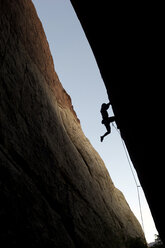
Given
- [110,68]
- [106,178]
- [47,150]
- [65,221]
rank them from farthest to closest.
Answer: [106,178] → [47,150] → [65,221] → [110,68]

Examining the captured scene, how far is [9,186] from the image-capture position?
4.45 m

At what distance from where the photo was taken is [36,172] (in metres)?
5.79

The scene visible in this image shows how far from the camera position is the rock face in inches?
180

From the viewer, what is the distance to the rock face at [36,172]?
15.0ft

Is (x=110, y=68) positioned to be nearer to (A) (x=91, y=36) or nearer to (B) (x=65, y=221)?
(A) (x=91, y=36)

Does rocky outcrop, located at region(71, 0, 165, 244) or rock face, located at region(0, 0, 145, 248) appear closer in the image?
rocky outcrop, located at region(71, 0, 165, 244)

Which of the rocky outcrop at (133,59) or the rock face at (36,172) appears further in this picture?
the rock face at (36,172)

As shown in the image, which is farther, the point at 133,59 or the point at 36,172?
the point at 36,172

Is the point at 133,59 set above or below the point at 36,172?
above

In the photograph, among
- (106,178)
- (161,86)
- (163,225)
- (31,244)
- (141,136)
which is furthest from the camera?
(106,178)

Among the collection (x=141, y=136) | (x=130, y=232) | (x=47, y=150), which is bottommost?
(x=130, y=232)

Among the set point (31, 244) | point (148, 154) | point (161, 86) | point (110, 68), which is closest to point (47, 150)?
point (31, 244)

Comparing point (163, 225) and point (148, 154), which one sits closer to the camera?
point (148, 154)

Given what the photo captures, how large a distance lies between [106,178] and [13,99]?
8.29m
